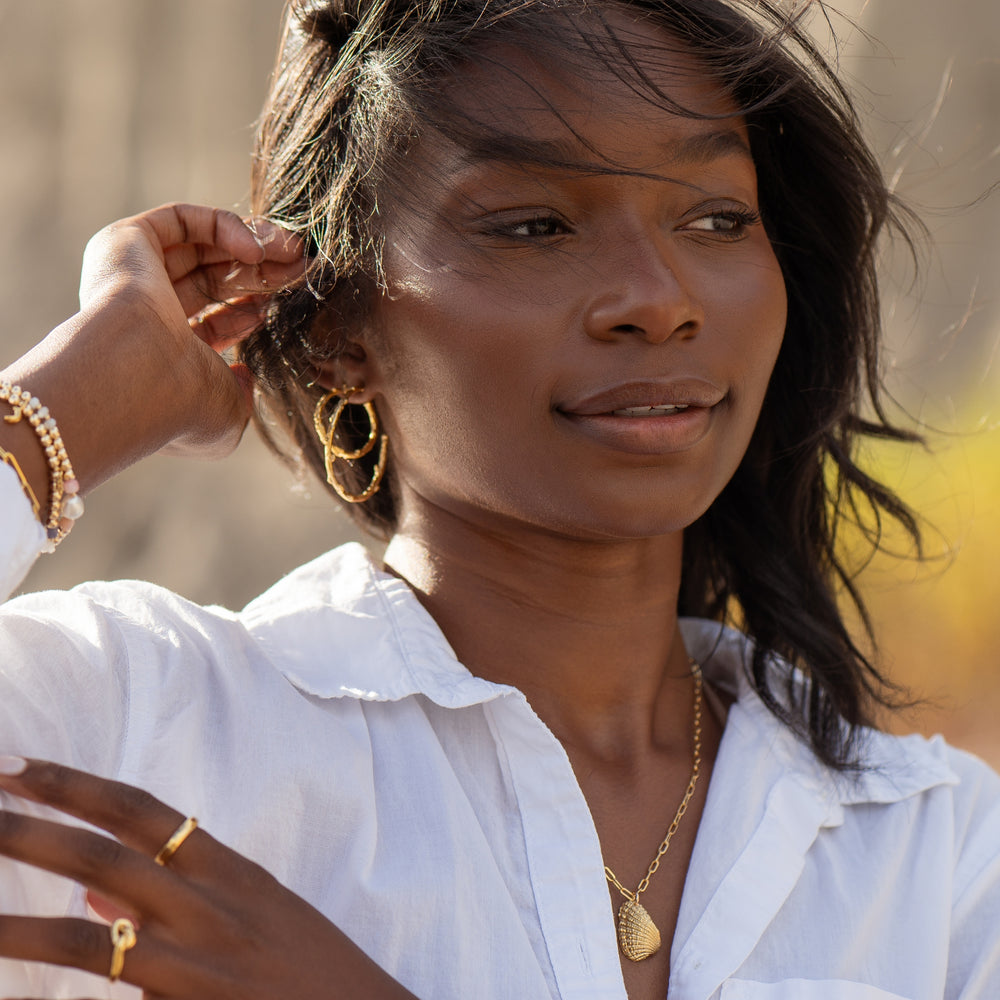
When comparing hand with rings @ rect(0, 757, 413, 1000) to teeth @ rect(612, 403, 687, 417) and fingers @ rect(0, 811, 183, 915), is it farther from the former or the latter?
teeth @ rect(612, 403, 687, 417)

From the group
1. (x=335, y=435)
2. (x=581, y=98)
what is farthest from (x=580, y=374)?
(x=335, y=435)

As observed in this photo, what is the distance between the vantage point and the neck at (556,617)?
6.88 feet

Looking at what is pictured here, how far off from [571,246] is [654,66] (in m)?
0.32

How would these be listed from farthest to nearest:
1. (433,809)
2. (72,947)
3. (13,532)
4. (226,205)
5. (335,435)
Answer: (226,205), (335,435), (433,809), (13,532), (72,947)

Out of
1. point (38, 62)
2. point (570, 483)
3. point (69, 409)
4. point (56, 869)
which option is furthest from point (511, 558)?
point (38, 62)

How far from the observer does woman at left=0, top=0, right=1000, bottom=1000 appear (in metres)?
1.63

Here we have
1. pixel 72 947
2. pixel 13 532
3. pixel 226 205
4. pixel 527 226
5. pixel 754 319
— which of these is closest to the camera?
pixel 72 947

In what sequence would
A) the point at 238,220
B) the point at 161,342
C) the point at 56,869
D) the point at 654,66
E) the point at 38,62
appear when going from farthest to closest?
the point at 38,62 → the point at 238,220 → the point at 654,66 → the point at 161,342 → the point at 56,869

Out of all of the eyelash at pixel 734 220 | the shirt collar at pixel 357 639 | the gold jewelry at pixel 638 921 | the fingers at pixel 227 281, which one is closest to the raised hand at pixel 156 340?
the fingers at pixel 227 281

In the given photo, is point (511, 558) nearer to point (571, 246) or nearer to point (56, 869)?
point (571, 246)

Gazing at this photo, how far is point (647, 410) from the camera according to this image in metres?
1.90

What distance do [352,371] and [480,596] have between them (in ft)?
1.40

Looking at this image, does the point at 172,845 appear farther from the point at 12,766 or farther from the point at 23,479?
the point at 23,479

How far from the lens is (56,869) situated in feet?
4.48
